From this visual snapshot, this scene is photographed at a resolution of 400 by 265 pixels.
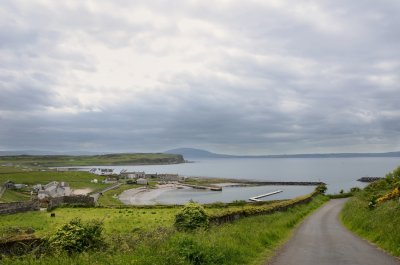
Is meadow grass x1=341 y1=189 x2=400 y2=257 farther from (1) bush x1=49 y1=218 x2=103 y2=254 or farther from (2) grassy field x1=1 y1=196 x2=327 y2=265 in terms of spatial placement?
(1) bush x1=49 y1=218 x2=103 y2=254

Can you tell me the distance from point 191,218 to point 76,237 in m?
8.07

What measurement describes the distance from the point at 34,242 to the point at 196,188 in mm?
144867

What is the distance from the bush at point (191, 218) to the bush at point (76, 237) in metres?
6.63

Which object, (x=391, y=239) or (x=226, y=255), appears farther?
(x=391, y=239)

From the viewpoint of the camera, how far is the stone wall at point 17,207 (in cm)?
5504

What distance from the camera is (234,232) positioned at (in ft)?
64.3

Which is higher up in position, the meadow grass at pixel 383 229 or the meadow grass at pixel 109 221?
the meadow grass at pixel 383 229

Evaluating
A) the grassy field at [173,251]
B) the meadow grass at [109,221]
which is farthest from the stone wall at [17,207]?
the grassy field at [173,251]

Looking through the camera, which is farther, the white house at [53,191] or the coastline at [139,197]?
the coastline at [139,197]

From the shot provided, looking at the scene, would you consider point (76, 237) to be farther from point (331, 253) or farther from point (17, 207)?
point (17, 207)

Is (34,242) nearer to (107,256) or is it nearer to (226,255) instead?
(107,256)

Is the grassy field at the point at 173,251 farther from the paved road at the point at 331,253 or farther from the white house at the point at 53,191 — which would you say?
the white house at the point at 53,191

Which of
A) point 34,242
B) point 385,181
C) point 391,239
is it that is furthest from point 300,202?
point 34,242

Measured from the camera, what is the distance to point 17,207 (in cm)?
5688
